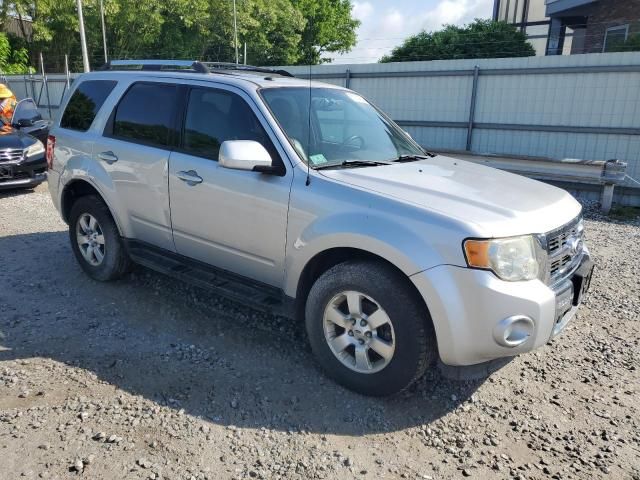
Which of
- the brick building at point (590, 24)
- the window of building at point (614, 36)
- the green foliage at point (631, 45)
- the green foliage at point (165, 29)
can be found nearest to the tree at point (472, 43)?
the brick building at point (590, 24)

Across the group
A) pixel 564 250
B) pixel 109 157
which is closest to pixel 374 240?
pixel 564 250

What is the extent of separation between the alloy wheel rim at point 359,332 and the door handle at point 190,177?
139cm

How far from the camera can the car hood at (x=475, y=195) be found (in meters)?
2.84

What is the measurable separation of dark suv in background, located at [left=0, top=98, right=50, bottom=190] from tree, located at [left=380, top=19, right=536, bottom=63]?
17345 mm

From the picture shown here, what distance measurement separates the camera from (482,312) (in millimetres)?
2729

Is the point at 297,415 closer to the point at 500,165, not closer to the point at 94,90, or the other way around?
the point at 94,90

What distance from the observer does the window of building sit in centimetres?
1614

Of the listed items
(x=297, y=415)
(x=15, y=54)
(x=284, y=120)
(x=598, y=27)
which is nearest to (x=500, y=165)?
(x=284, y=120)

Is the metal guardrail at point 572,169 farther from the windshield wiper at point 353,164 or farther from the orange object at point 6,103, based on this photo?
the orange object at point 6,103

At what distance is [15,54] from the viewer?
28484mm

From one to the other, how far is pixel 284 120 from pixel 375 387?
1.87 meters

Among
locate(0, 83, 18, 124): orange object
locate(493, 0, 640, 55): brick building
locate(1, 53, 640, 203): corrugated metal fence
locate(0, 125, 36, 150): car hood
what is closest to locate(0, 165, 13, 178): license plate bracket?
locate(0, 125, 36, 150): car hood

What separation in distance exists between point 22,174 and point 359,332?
7.34 metres

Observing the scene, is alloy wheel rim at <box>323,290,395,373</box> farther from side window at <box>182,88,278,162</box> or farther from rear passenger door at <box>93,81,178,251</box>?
rear passenger door at <box>93,81,178,251</box>
